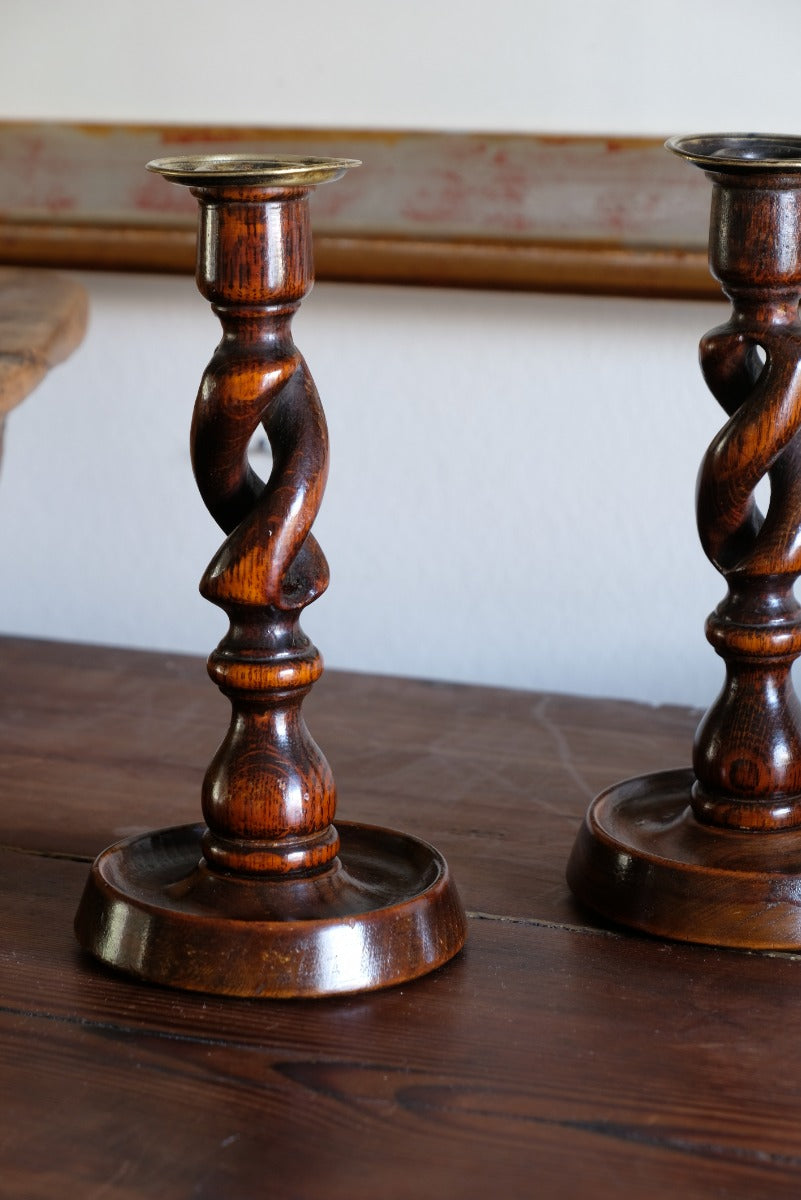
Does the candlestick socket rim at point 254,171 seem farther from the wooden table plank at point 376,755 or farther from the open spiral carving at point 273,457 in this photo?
the wooden table plank at point 376,755

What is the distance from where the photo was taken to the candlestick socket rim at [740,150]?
473mm

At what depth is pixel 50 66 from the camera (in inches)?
37.0

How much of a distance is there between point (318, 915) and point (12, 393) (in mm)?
370

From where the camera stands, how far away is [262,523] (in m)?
0.46

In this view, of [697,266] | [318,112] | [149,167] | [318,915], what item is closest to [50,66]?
[318,112]

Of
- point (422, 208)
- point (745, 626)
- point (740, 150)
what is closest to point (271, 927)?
point (745, 626)

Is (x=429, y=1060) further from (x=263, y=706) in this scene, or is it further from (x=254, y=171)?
(x=254, y=171)

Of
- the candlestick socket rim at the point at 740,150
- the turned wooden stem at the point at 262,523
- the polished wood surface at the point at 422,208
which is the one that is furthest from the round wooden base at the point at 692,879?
the polished wood surface at the point at 422,208

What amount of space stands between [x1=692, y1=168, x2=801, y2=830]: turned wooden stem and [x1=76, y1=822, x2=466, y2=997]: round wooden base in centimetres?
11

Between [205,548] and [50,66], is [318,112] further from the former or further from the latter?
[205,548]

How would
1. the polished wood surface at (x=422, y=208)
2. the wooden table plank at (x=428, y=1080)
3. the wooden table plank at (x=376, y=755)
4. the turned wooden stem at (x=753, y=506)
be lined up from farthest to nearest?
the polished wood surface at (x=422, y=208) < the wooden table plank at (x=376, y=755) < the turned wooden stem at (x=753, y=506) < the wooden table plank at (x=428, y=1080)

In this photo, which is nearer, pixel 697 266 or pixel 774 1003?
pixel 774 1003

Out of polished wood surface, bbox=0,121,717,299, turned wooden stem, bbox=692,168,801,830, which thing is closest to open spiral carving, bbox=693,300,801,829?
turned wooden stem, bbox=692,168,801,830

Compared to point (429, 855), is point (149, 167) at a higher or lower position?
higher
